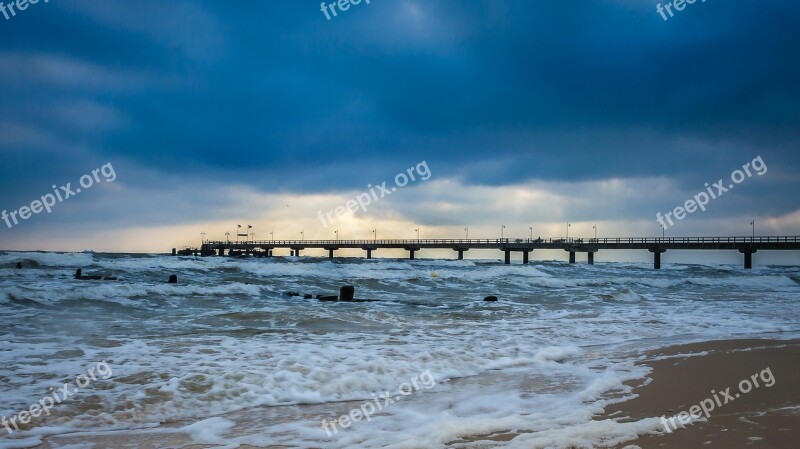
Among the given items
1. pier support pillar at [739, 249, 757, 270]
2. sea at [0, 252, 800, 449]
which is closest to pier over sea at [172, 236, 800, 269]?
pier support pillar at [739, 249, 757, 270]

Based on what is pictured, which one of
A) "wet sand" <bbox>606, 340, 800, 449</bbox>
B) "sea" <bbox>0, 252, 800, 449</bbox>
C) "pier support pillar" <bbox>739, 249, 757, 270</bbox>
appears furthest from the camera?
"pier support pillar" <bbox>739, 249, 757, 270</bbox>

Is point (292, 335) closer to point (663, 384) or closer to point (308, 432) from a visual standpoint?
point (308, 432)

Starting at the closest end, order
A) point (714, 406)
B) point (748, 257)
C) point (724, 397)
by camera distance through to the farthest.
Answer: point (714, 406)
point (724, 397)
point (748, 257)

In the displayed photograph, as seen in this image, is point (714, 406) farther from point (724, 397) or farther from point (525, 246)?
point (525, 246)

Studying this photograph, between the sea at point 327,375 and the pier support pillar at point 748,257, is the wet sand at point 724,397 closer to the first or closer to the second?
the sea at point 327,375

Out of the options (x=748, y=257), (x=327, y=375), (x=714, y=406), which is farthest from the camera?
(x=748, y=257)

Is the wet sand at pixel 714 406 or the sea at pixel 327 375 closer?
the wet sand at pixel 714 406

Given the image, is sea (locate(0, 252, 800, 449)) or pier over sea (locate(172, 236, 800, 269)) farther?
pier over sea (locate(172, 236, 800, 269))

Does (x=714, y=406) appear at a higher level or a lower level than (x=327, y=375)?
higher

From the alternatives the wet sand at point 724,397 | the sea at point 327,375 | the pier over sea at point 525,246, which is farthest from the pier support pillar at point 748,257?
Result: the wet sand at point 724,397

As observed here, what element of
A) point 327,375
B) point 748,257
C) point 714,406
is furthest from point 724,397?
point 748,257

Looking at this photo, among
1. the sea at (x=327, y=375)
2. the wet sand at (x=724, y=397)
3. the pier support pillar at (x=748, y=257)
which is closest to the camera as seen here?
the wet sand at (x=724, y=397)

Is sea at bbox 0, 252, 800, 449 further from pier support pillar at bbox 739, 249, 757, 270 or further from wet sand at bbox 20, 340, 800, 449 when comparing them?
pier support pillar at bbox 739, 249, 757, 270

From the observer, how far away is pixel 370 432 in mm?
4426
